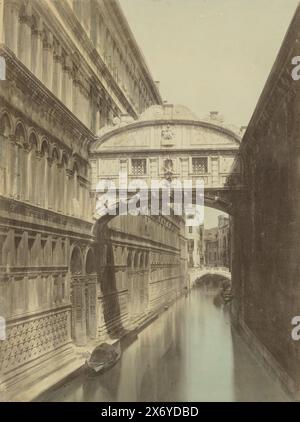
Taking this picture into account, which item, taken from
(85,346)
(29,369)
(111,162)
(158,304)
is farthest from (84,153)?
(158,304)

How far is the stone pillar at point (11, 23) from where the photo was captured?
12.9m

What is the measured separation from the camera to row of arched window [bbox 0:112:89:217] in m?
12.9

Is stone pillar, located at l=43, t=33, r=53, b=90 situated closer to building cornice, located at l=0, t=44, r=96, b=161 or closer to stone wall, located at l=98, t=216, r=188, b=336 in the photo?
building cornice, located at l=0, t=44, r=96, b=161

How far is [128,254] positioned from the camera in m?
28.2

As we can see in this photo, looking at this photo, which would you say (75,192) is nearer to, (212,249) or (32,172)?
(32,172)

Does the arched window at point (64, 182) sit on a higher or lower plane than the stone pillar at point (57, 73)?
lower

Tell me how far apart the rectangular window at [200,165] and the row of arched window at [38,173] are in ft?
12.0

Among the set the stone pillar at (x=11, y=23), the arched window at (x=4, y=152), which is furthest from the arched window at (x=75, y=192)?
the stone pillar at (x=11, y=23)

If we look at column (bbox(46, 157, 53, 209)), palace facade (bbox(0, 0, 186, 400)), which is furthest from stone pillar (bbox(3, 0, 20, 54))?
column (bbox(46, 157, 53, 209))

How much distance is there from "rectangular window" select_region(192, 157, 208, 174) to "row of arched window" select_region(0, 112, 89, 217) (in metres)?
3.66

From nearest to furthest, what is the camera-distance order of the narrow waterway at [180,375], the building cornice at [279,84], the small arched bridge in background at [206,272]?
1. the building cornice at [279,84]
2. the narrow waterway at [180,375]
3. the small arched bridge in background at [206,272]

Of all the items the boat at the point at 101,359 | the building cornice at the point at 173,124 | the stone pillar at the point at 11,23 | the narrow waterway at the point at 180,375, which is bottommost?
the narrow waterway at the point at 180,375
